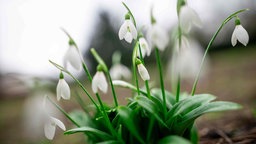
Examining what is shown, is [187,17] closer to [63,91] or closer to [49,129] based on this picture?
[63,91]

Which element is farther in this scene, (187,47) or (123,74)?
(123,74)

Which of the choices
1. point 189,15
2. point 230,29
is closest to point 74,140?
point 189,15

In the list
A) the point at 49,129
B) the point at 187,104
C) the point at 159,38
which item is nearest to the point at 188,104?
the point at 187,104

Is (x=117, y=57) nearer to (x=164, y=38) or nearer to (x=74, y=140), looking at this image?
(x=164, y=38)

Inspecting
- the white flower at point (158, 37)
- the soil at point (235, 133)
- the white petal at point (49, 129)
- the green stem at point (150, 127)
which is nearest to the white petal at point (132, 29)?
the white flower at point (158, 37)

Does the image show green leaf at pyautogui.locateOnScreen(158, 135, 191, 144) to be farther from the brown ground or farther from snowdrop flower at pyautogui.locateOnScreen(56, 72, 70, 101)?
the brown ground
